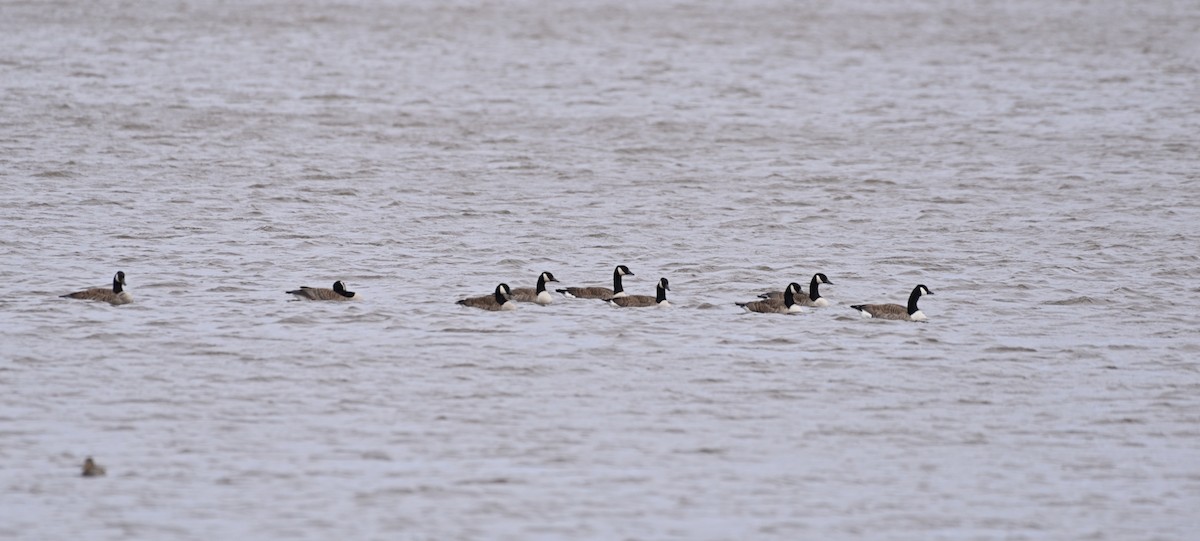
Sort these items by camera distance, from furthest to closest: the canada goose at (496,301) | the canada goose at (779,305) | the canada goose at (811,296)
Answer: the canada goose at (811,296) → the canada goose at (779,305) → the canada goose at (496,301)

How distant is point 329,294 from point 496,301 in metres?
2.02

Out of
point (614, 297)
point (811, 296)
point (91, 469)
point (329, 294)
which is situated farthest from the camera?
point (811, 296)

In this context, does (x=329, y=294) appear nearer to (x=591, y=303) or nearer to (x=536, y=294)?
(x=536, y=294)

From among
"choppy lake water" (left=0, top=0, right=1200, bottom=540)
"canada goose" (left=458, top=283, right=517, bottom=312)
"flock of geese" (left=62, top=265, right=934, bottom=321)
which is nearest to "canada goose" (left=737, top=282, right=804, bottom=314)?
"flock of geese" (left=62, top=265, right=934, bottom=321)

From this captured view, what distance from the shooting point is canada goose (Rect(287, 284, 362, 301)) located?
20.0 meters

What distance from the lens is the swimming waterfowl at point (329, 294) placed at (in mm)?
20016

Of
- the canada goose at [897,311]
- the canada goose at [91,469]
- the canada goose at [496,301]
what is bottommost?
the canada goose at [91,469]

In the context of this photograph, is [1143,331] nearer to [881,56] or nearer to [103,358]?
[103,358]

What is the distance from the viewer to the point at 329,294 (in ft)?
66.0

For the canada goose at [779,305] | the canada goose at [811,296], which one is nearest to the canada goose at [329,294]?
the canada goose at [779,305]

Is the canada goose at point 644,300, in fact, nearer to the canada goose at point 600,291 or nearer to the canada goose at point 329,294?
the canada goose at point 600,291

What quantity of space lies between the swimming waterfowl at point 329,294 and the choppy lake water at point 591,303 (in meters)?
0.25

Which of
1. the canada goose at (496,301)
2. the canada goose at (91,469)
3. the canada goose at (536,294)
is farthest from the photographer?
the canada goose at (536,294)

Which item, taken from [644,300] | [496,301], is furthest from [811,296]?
[496,301]
